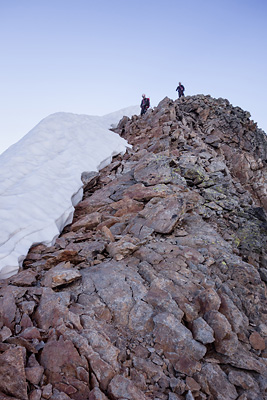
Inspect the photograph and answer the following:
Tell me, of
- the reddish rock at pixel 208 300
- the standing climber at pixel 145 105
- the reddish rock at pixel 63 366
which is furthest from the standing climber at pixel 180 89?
→ the reddish rock at pixel 63 366

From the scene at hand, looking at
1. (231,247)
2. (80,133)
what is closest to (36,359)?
(231,247)

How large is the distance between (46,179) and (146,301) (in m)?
8.90

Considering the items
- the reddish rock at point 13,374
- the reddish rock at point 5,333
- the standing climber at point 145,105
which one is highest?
the standing climber at point 145,105

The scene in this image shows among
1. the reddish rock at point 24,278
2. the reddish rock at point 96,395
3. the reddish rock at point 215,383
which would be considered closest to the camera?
the reddish rock at point 96,395

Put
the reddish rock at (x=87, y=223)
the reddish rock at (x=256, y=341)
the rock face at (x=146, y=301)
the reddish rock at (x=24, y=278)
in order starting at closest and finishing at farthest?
1. the rock face at (x=146, y=301)
2. the reddish rock at (x=256, y=341)
3. the reddish rock at (x=24, y=278)
4. the reddish rock at (x=87, y=223)

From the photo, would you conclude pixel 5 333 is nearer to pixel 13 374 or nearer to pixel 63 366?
pixel 13 374

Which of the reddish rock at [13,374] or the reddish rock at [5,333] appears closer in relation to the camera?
the reddish rock at [13,374]

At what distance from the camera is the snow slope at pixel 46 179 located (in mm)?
8602

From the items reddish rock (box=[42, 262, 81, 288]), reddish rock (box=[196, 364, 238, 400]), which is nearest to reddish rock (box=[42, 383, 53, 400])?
reddish rock (box=[42, 262, 81, 288])

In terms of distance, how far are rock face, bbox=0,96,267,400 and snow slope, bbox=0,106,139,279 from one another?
0.63m

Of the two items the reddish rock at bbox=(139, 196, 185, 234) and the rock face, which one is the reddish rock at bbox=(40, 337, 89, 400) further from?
the reddish rock at bbox=(139, 196, 185, 234)

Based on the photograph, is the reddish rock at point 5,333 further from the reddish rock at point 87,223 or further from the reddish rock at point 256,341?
the reddish rock at point 256,341

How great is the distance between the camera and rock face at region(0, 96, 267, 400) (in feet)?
14.3

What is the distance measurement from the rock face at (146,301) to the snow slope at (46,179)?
24.8 inches
